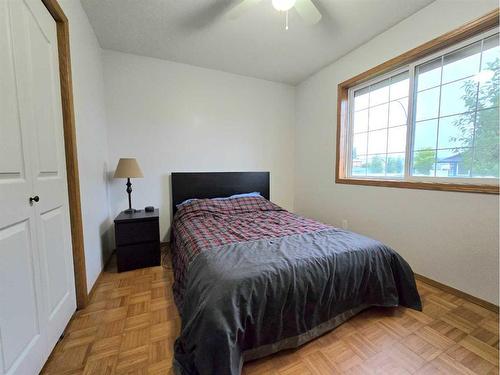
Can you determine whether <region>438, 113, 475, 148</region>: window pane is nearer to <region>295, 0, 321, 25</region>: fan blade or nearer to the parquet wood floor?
the parquet wood floor

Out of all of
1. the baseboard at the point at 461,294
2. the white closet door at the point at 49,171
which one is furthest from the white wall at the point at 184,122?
the baseboard at the point at 461,294

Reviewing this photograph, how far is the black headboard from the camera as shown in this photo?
2.80 m

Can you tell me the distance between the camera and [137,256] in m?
2.20

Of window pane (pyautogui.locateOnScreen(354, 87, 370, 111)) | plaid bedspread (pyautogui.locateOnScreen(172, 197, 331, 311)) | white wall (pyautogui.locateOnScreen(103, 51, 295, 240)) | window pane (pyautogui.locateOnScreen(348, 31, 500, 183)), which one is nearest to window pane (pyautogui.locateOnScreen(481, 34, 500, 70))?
window pane (pyautogui.locateOnScreen(348, 31, 500, 183))

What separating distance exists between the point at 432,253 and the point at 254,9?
270 cm

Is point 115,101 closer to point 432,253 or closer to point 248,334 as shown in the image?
point 248,334

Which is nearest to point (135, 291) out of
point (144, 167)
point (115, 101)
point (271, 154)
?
point (144, 167)

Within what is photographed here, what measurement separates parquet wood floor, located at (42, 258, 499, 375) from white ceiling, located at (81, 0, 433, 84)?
249 centimetres

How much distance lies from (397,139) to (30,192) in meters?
2.97

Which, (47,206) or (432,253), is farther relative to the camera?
(432,253)

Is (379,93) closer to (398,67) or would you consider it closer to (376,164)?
(398,67)

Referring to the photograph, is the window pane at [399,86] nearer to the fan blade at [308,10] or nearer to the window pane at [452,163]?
the window pane at [452,163]

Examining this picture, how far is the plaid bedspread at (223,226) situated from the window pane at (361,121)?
4.68 ft

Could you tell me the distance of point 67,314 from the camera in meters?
1.39
